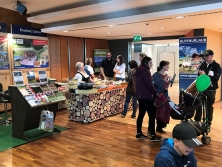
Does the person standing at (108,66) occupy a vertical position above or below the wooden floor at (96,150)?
above

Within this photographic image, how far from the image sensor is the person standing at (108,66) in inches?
301

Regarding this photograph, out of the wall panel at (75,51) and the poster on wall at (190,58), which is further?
the wall panel at (75,51)

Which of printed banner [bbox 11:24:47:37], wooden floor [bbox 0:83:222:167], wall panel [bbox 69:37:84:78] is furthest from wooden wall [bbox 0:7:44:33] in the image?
wooden floor [bbox 0:83:222:167]

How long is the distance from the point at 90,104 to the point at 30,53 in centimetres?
305

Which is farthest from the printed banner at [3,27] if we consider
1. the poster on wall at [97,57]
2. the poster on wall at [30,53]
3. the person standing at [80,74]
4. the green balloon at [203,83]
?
the green balloon at [203,83]

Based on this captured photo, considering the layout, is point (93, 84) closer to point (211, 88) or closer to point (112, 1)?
point (112, 1)

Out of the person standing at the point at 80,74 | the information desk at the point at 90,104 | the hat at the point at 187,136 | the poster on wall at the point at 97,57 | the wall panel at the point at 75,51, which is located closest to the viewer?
the hat at the point at 187,136

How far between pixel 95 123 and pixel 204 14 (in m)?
3.18

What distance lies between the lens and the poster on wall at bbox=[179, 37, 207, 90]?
634 cm

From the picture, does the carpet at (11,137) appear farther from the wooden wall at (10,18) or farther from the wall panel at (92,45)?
the wall panel at (92,45)

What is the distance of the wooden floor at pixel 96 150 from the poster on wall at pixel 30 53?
2963 millimetres

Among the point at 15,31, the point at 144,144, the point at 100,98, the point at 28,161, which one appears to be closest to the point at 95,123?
the point at 100,98

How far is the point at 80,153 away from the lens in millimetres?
3652

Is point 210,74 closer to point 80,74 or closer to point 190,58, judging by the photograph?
point 190,58
